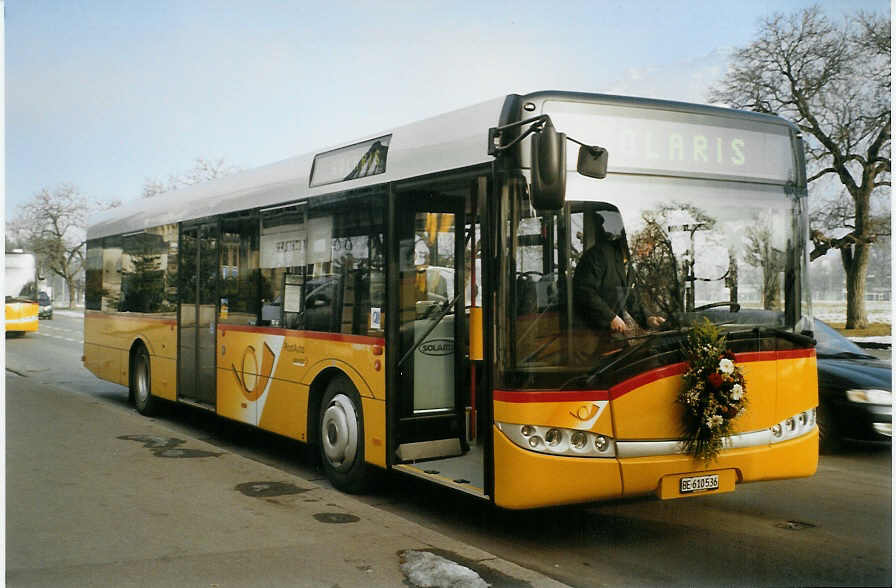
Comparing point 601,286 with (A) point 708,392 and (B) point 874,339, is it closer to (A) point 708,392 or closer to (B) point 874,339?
(A) point 708,392

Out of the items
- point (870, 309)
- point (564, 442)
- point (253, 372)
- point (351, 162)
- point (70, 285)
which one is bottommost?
point (564, 442)

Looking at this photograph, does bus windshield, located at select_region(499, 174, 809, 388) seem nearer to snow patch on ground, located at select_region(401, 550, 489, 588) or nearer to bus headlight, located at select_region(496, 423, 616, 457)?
bus headlight, located at select_region(496, 423, 616, 457)

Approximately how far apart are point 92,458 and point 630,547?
5.32 metres

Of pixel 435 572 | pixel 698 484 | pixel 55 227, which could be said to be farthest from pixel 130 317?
pixel 55 227

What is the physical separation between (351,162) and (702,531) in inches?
158

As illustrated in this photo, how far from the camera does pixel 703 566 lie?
539 cm

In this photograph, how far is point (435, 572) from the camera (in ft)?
16.7

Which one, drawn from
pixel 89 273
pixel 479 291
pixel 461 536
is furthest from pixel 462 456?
pixel 89 273

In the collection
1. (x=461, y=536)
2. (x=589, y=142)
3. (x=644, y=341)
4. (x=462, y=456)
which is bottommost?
(x=461, y=536)

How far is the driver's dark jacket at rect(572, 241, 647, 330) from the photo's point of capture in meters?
5.36

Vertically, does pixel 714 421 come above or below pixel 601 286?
below

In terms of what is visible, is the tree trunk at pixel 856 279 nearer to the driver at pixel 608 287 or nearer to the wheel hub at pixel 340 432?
the driver at pixel 608 287

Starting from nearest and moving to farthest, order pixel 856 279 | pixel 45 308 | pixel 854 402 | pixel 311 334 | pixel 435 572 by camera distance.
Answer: pixel 435 572 < pixel 856 279 < pixel 311 334 < pixel 854 402 < pixel 45 308

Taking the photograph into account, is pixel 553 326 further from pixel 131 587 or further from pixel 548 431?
pixel 131 587
